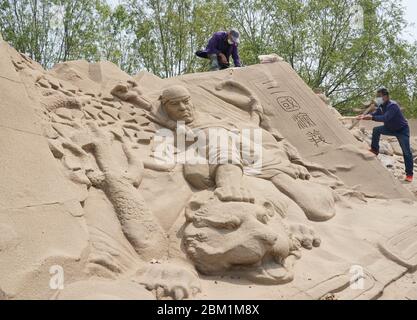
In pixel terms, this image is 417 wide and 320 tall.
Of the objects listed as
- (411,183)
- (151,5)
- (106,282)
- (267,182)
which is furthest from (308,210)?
(151,5)

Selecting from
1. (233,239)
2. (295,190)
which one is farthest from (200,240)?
(295,190)

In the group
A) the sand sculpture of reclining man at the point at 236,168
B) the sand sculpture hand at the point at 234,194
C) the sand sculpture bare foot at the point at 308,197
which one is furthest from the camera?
the sand sculpture bare foot at the point at 308,197

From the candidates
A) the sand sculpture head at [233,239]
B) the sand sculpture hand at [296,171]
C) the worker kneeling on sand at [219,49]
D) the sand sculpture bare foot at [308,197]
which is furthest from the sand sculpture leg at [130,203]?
the worker kneeling on sand at [219,49]

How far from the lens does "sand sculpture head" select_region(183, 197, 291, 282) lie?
8.41 ft

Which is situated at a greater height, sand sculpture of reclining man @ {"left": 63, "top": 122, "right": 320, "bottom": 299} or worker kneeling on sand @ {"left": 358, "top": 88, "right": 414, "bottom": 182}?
worker kneeling on sand @ {"left": 358, "top": 88, "right": 414, "bottom": 182}

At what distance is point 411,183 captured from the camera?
6.39 metres

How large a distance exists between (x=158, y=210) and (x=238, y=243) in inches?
28.0

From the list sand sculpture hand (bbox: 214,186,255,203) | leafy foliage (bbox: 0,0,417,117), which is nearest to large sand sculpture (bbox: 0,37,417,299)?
sand sculpture hand (bbox: 214,186,255,203)

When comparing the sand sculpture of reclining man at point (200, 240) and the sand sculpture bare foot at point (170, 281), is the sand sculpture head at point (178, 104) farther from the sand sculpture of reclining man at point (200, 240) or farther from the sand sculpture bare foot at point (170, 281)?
the sand sculpture bare foot at point (170, 281)

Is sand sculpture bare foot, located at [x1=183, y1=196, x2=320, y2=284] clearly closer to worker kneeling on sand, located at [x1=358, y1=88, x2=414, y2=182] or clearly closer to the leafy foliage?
worker kneeling on sand, located at [x1=358, y1=88, x2=414, y2=182]

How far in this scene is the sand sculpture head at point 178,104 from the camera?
4094 millimetres

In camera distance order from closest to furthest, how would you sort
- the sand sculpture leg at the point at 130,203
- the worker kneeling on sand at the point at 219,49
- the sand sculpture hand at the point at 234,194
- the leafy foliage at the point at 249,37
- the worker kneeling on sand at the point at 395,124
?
the sand sculpture leg at the point at 130,203
the sand sculpture hand at the point at 234,194
the worker kneeling on sand at the point at 395,124
the worker kneeling on sand at the point at 219,49
the leafy foliage at the point at 249,37

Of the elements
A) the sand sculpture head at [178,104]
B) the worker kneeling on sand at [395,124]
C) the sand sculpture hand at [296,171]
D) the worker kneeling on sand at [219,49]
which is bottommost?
the sand sculpture hand at [296,171]

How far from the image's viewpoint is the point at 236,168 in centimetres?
338
